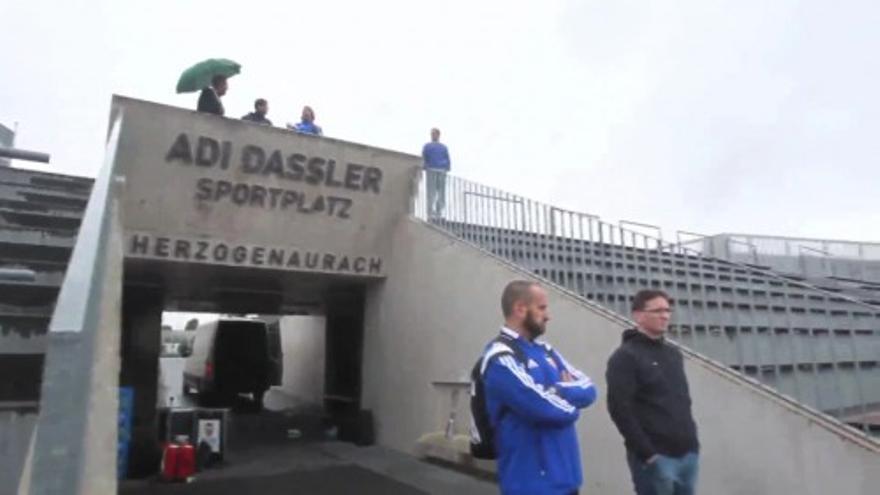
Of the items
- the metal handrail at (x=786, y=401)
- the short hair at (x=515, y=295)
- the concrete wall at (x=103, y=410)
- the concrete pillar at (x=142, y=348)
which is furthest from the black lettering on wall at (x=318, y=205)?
the short hair at (x=515, y=295)

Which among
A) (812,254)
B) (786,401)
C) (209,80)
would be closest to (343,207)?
(209,80)

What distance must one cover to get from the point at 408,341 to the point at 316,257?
1984mm

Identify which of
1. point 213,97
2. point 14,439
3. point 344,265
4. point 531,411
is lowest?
point 14,439

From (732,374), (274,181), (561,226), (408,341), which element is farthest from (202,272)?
(732,374)

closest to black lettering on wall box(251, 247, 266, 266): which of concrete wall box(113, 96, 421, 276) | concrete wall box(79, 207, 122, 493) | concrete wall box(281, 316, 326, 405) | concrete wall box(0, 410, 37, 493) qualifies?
concrete wall box(113, 96, 421, 276)

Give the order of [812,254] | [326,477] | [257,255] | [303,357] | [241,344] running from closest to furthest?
[326,477]
[257,255]
[241,344]
[303,357]
[812,254]

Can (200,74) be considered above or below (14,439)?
above

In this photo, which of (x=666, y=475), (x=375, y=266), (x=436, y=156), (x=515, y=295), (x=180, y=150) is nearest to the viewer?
(x=515, y=295)

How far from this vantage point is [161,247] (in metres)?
9.58

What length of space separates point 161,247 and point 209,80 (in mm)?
2526

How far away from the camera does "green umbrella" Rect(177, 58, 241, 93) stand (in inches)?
387

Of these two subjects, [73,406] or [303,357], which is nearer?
[73,406]

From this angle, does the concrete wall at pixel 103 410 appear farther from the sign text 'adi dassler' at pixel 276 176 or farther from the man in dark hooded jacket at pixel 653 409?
the sign text 'adi dassler' at pixel 276 176

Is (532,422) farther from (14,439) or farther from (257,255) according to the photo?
(257,255)
